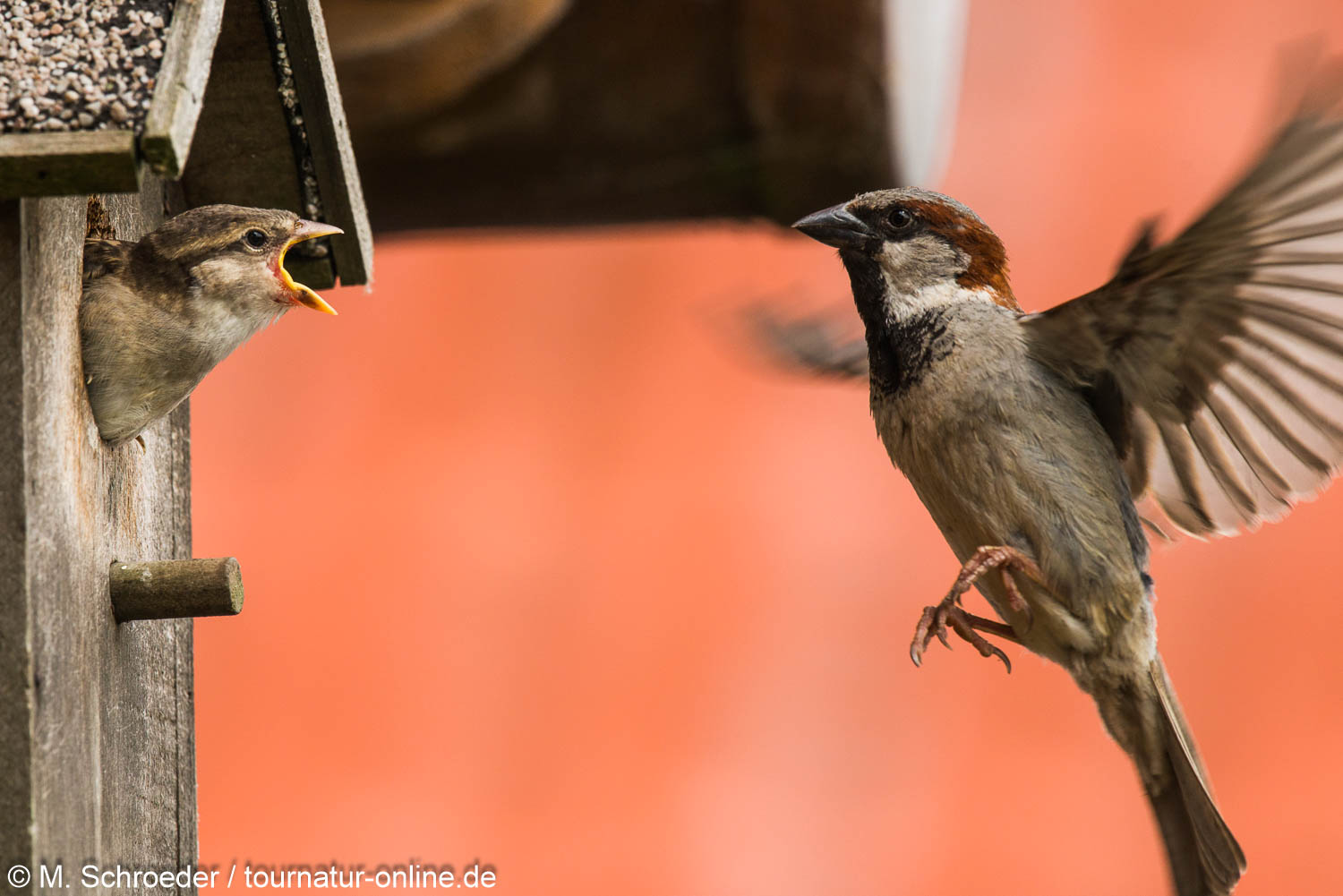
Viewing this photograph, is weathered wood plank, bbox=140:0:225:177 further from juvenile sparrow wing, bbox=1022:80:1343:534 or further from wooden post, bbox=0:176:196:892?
juvenile sparrow wing, bbox=1022:80:1343:534

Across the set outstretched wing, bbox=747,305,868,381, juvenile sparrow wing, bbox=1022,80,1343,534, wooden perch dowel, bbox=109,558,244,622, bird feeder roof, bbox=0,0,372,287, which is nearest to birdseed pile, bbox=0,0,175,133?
bird feeder roof, bbox=0,0,372,287

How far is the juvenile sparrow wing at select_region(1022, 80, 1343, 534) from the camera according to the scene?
4.87 ft

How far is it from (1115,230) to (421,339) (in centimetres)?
207

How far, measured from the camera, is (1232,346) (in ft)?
5.47

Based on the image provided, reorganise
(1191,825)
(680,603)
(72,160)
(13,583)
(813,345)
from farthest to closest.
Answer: (680,603) < (813,345) < (1191,825) < (13,583) < (72,160)

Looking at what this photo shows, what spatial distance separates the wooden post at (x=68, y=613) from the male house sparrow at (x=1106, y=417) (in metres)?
0.83

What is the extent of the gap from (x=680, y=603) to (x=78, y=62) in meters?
3.15

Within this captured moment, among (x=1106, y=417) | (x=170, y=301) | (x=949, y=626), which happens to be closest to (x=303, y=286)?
(x=170, y=301)

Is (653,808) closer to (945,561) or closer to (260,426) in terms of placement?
(945,561)

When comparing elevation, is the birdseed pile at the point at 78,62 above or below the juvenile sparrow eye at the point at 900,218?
above

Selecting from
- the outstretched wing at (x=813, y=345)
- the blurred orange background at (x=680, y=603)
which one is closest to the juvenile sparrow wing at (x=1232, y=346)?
the outstretched wing at (x=813, y=345)

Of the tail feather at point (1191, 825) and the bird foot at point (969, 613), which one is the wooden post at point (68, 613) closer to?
the bird foot at point (969, 613)

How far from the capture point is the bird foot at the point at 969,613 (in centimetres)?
169

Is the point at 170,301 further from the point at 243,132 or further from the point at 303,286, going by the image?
the point at 243,132
